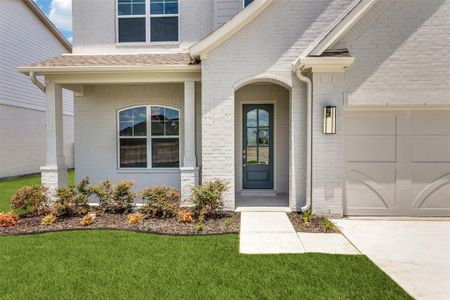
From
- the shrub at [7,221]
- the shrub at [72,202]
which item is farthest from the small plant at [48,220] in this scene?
the shrub at [7,221]

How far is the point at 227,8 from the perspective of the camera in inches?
362

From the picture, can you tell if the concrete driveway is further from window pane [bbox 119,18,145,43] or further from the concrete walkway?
window pane [bbox 119,18,145,43]

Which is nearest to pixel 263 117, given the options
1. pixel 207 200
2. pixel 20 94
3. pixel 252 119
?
pixel 252 119

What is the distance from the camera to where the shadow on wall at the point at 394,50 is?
259 inches

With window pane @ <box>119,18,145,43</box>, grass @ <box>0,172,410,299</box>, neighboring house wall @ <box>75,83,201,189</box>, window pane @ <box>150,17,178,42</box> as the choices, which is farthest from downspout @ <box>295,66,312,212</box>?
window pane @ <box>119,18,145,43</box>

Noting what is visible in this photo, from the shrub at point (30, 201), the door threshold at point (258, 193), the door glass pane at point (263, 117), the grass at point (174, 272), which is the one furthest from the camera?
the door glass pane at point (263, 117)

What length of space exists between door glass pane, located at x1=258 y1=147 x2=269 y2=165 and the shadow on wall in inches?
130

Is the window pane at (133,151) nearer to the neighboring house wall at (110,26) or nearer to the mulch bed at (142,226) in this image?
the neighboring house wall at (110,26)

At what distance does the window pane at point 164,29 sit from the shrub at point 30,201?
18.7ft

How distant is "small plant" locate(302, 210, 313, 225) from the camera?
6.57 meters

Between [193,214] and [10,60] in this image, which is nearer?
[193,214]

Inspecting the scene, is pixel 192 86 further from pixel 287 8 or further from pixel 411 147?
pixel 411 147

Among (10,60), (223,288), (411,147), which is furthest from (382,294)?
(10,60)

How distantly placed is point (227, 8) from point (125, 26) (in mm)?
3414
